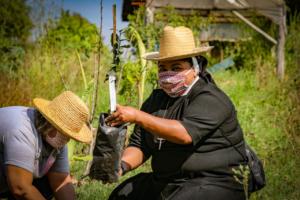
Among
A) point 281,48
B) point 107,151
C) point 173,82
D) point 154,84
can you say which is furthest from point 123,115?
point 281,48

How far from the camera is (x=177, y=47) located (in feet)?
14.7

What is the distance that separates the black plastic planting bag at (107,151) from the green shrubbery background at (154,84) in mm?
1305

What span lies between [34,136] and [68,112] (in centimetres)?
28

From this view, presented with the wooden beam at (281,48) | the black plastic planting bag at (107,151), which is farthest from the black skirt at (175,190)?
the wooden beam at (281,48)

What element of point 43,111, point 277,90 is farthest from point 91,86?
point 277,90

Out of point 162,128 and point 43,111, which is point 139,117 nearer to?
point 162,128

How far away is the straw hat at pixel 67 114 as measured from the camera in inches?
158

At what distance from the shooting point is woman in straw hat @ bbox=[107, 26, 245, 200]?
13.8ft

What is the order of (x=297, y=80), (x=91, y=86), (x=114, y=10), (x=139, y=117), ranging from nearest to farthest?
(x=139, y=117)
(x=114, y=10)
(x=91, y=86)
(x=297, y=80)

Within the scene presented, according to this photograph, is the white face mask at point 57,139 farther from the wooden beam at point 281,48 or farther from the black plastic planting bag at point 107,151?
the wooden beam at point 281,48

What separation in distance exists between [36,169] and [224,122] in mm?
1406

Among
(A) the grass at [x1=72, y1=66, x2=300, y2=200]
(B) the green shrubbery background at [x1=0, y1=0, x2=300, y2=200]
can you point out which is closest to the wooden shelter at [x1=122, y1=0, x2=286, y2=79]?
(B) the green shrubbery background at [x1=0, y1=0, x2=300, y2=200]

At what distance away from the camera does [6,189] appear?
172 inches

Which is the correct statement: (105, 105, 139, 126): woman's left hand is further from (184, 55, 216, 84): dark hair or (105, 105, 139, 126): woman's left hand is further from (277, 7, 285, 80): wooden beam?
(277, 7, 285, 80): wooden beam
